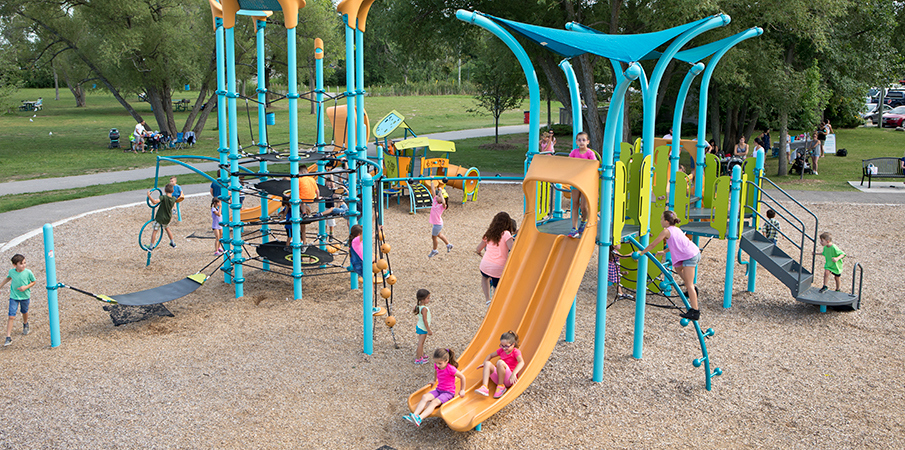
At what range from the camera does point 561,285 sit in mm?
7242

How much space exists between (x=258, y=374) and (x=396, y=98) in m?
59.1

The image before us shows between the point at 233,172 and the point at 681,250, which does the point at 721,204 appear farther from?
the point at 233,172

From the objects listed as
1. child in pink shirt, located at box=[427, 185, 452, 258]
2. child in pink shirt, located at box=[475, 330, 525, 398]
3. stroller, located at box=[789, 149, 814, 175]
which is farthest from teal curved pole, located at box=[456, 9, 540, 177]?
stroller, located at box=[789, 149, 814, 175]

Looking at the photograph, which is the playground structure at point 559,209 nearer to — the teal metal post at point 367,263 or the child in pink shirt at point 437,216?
the teal metal post at point 367,263

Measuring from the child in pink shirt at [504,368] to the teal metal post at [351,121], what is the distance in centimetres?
423

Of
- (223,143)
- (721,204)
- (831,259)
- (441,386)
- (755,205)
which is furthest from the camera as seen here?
(223,143)

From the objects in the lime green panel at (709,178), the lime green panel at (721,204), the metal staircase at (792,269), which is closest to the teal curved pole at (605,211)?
the lime green panel at (721,204)

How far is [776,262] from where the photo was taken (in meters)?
9.91

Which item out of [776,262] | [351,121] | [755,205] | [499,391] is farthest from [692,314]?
[351,121]

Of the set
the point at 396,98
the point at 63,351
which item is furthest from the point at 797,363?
the point at 396,98

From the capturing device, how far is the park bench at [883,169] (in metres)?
20.9

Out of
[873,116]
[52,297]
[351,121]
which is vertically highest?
[873,116]

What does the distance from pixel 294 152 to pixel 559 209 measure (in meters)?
Answer: 3.86

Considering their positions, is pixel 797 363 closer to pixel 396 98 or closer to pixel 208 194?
pixel 208 194
